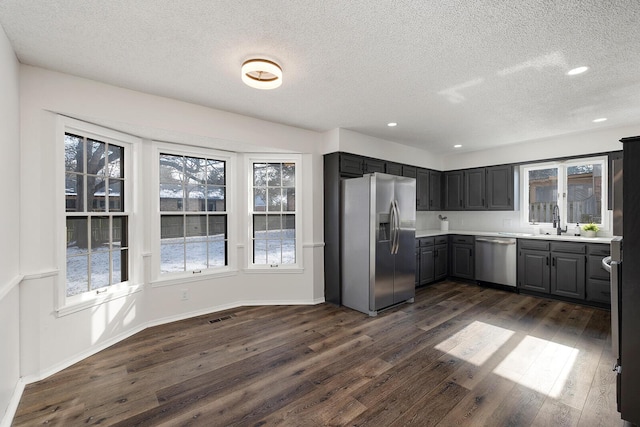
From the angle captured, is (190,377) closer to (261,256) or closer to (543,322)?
(261,256)

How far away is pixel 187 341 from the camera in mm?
2926

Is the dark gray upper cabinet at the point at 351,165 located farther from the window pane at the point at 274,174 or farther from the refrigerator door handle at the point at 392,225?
the window pane at the point at 274,174

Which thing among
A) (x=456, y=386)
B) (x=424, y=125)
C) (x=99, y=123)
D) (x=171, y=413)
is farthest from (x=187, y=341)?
(x=424, y=125)

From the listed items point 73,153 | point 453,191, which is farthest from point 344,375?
point 453,191

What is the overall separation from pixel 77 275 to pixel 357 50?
322 cm

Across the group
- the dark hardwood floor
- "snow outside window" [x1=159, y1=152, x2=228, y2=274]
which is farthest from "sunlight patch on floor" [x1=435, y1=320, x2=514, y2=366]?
"snow outside window" [x1=159, y1=152, x2=228, y2=274]

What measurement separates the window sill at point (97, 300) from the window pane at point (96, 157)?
4.05 feet

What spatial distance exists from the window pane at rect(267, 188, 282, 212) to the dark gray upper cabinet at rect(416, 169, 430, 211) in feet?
9.06

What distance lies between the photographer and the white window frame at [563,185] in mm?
4258

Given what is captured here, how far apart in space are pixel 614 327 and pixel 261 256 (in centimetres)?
364

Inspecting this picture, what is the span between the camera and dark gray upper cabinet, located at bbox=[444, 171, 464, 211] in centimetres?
575

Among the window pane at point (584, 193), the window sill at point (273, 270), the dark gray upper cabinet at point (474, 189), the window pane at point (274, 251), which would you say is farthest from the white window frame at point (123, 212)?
the window pane at point (584, 193)

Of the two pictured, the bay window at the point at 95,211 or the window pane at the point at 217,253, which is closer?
the bay window at the point at 95,211

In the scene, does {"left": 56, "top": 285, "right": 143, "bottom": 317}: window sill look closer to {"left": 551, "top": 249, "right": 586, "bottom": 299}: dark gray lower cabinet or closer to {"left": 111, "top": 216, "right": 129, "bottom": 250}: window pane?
{"left": 111, "top": 216, "right": 129, "bottom": 250}: window pane
